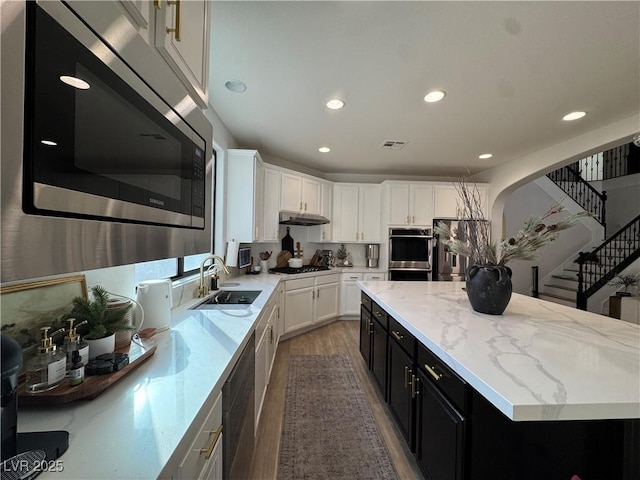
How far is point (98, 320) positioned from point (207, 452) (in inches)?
22.4

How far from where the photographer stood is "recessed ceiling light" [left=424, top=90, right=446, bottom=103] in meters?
2.23

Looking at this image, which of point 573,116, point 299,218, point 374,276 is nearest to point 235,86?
point 299,218

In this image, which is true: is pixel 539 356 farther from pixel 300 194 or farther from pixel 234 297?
pixel 300 194

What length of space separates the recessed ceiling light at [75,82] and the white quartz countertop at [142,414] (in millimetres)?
680

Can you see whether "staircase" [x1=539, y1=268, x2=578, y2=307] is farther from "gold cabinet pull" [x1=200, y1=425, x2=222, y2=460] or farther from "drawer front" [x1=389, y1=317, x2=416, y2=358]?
"gold cabinet pull" [x1=200, y1=425, x2=222, y2=460]

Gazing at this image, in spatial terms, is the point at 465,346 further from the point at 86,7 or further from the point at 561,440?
the point at 86,7

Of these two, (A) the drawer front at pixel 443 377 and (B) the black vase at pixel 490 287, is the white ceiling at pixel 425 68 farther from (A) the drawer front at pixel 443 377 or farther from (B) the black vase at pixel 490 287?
(A) the drawer front at pixel 443 377

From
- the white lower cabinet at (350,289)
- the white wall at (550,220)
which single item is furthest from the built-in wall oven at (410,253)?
the white wall at (550,220)

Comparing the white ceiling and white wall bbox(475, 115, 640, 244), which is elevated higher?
the white ceiling

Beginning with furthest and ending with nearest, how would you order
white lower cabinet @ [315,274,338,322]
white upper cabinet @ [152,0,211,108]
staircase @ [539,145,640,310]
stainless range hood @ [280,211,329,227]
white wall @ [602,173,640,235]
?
white wall @ [602,173,640,235]
staircase @ [539,145,640,310]
white lower cabinet @ [315,274,338,322]
stainless range hood @ [280,211,329,227]
white upper cabinet @ [152,0,211,108]

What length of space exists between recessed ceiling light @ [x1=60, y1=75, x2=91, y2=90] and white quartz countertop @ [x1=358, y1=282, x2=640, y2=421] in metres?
1.29

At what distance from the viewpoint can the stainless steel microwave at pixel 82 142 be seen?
1.14ft

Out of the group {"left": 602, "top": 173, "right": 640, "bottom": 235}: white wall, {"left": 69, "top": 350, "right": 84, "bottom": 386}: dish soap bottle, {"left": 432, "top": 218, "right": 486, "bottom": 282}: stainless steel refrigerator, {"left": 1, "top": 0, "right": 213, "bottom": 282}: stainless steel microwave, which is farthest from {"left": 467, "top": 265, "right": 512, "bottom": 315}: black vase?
{"left": 602, "top": 173, "right": 640, "bottom": 235}: white wall

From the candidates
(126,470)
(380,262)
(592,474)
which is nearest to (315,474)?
(592,474)
